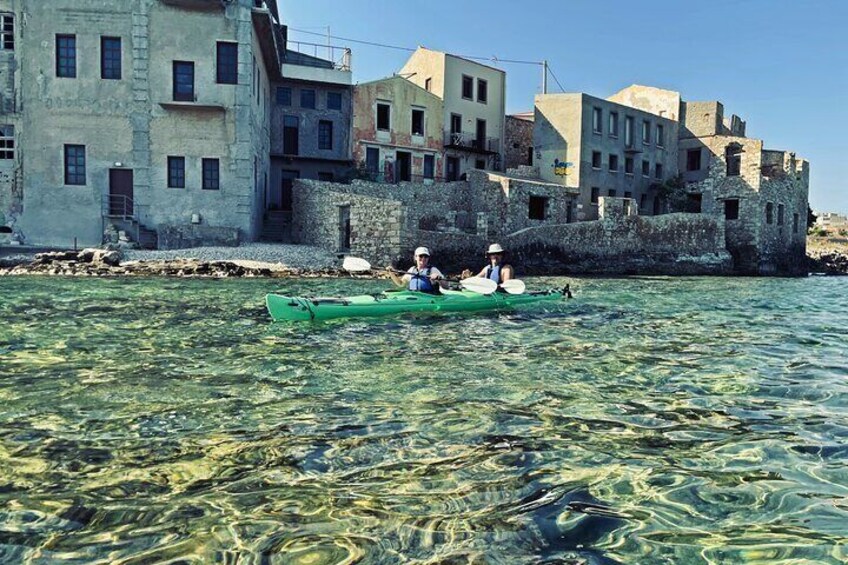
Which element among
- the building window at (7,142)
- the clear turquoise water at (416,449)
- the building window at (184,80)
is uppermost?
the building window at (184,80)

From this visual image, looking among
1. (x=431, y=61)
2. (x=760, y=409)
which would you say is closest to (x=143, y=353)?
(x=760, y=409)

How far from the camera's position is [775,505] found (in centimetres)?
396

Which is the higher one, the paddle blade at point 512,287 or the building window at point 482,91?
the building window at point 482,91

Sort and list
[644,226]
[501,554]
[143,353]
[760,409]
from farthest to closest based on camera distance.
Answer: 1. [644,226]
2. [143,353]
3. [760,409]
4. [501,554]

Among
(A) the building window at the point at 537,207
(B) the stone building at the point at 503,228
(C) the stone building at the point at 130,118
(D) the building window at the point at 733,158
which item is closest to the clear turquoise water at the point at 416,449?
(B) the stone building at the point at 503,228

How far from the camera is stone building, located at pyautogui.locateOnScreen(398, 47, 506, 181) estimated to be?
3875cm

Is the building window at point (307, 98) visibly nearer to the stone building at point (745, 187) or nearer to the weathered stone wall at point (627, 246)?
the weathered stone wall at point (627, 246)

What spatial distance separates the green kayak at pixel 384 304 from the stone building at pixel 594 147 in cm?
2563

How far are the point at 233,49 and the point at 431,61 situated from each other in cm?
1604

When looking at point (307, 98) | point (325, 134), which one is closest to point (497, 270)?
point (325, 134)

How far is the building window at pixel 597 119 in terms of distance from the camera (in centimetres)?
3994

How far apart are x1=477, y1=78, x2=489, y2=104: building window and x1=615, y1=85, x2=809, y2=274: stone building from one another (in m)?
13.9

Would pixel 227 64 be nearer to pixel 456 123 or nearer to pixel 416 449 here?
pixel 456 123

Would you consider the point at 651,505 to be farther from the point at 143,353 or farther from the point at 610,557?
the point at 143,353
